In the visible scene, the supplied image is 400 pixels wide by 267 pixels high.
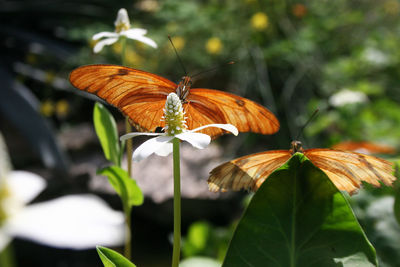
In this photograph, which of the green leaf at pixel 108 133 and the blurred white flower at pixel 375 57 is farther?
the blurred white flower at pixel 375 57

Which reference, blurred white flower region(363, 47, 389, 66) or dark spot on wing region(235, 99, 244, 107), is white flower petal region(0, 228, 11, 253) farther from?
blurred white flower region(363, 47, 389, 66)

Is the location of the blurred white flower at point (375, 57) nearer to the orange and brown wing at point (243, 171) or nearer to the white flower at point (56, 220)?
the orange and brown wing at point (243, 171)

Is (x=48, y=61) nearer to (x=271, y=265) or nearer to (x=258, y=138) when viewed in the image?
(x=258, y=138)

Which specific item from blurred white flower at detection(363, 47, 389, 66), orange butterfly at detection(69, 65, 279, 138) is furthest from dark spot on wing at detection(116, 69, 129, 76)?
blurred white flower at detection(363, 47, 389, 66)

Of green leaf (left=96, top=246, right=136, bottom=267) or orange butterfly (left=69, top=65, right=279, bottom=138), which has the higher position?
orange butterfly (left=69, top=65, right=279, bottom=138)

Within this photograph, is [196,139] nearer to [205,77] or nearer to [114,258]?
[114,258]

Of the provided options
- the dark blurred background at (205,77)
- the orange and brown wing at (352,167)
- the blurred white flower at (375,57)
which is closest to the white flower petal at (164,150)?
the orange and brown wing at (352,167)
